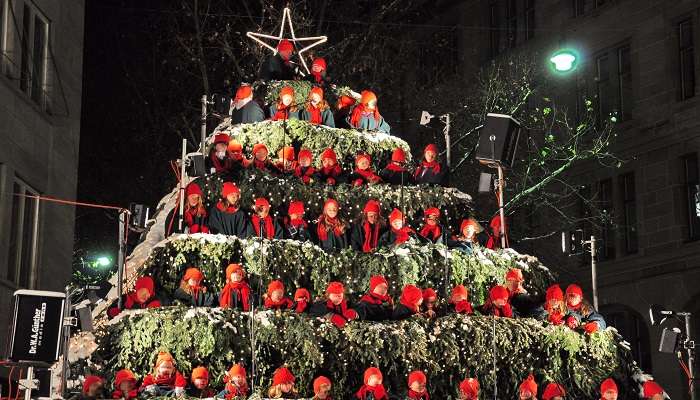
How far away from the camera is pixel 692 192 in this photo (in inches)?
1203

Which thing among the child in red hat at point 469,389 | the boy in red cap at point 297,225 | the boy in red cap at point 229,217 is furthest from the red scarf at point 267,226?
the child in red hat at point 469,389

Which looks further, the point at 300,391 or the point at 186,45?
the point at 186,45

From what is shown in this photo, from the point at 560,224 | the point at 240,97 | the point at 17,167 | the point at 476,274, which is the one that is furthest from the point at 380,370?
the point at 560,224

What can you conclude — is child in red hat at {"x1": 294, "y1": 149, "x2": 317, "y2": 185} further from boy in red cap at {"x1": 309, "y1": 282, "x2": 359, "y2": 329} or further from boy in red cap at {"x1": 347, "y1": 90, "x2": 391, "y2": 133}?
boy in red cap at {"x1": 309, "y1": 282, "x2": 359, "y2": 329}

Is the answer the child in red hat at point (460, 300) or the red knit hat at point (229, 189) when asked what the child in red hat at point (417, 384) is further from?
the red knit hat at point (229, 189)

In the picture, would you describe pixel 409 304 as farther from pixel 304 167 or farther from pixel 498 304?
pixel 304 167

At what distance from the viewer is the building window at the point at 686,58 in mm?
30763

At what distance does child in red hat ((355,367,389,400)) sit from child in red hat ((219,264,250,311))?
1.76 metres

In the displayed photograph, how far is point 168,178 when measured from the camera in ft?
101

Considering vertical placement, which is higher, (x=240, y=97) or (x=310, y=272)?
(x=240, y=97)

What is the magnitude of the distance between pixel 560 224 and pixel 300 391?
18906 millimetres

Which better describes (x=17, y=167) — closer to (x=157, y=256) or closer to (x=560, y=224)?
(x=157, y=256)

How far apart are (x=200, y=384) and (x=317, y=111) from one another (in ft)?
21.0

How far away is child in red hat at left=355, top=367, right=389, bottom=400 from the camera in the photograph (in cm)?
1454
